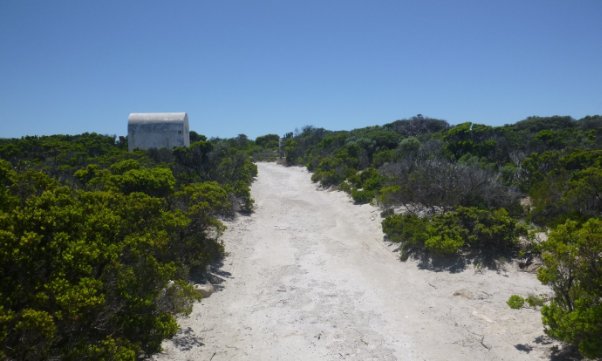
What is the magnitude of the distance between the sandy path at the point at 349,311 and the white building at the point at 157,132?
19.7m

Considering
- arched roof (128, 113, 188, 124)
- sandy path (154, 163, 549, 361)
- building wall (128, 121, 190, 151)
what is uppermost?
arched roof (128, 113, 188, 124)

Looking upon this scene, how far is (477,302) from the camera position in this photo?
749 cm

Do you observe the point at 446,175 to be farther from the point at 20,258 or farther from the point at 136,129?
the point at 136,129

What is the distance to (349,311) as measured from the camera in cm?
724

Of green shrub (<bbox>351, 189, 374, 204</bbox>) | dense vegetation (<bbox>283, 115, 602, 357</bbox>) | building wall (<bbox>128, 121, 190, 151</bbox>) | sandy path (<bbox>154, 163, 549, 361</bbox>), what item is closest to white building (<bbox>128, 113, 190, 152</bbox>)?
building wall (<bbox>128, 121, 190, 151</bbox>)

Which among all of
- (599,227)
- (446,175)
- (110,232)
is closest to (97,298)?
(110,232)

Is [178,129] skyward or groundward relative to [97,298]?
skyward

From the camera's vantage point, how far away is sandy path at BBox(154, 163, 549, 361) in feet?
19.3

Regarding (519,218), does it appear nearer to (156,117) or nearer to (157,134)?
(157,134)

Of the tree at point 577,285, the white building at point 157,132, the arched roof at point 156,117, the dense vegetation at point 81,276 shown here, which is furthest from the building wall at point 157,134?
A: the tree at point 577,285

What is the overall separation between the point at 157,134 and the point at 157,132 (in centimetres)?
15

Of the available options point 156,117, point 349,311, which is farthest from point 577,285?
point 156,117

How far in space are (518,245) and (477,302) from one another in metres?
2.71

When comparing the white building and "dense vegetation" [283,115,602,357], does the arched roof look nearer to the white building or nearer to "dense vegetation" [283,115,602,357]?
the white building
